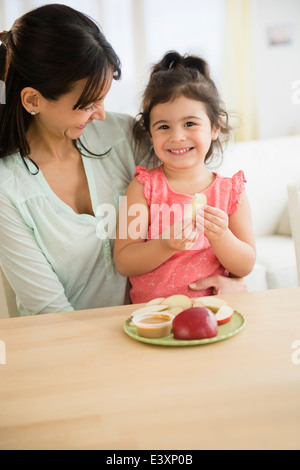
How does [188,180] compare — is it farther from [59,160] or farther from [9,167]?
[9,167]

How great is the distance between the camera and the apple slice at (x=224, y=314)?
100cm

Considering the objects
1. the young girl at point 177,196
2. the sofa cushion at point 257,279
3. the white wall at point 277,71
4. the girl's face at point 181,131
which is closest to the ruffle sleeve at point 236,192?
the young girl at point 177,196

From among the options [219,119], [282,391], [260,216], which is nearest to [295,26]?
[260,216]

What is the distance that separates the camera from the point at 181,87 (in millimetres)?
1448

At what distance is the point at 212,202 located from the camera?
1481 millimetres

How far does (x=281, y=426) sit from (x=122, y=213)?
914 mm

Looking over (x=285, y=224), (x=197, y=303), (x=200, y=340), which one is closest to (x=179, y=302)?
(x=197, y=303)

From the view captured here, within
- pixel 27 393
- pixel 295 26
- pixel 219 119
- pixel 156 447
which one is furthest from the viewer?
pixel 295 26

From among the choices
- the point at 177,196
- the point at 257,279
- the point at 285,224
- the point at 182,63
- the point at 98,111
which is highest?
the point at 182,63

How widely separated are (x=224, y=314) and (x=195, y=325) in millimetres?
97

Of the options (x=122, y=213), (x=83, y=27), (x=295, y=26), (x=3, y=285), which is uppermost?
(x=295, y=26)

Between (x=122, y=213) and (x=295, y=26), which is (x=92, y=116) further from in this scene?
(x=295, y=26)

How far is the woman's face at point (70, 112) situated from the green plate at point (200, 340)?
0.63m

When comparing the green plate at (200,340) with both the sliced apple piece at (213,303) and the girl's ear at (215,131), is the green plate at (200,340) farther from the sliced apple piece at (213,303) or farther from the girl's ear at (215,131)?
the girl's ear at (215,131)
